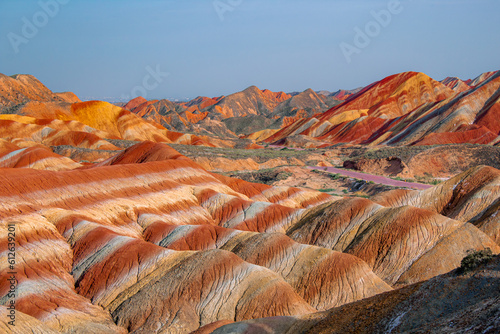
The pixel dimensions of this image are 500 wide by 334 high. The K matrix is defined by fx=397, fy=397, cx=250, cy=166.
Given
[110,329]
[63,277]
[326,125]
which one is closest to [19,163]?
[63,277]

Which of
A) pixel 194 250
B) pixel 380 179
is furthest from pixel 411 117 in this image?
pixel 194 250

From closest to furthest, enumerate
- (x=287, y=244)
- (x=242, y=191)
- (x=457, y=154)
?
(x=287, y=244) < (x=242, y=191) < (x=457, y=154)

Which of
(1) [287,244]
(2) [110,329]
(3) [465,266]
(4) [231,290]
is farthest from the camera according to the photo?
(1) [287,244]

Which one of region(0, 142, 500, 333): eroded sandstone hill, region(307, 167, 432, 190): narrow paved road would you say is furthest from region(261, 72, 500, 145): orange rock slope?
region(0, 142, 500, 333): eroded sandstone hill

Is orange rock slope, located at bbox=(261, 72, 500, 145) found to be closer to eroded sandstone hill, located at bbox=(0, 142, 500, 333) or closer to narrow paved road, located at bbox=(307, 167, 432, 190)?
narrow paved road, located at bbox=(307, 167, 432, 190)

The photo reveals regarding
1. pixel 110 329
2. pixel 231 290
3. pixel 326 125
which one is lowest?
pixel 110 329

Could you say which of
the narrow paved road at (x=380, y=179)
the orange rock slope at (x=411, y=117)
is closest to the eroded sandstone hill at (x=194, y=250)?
the narrow paved road at (x=380, y=179)

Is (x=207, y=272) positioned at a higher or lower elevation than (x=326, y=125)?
lower

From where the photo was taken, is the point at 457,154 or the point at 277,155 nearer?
the point at 457,154

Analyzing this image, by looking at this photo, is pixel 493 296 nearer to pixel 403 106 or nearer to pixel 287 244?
pixel 287 244
